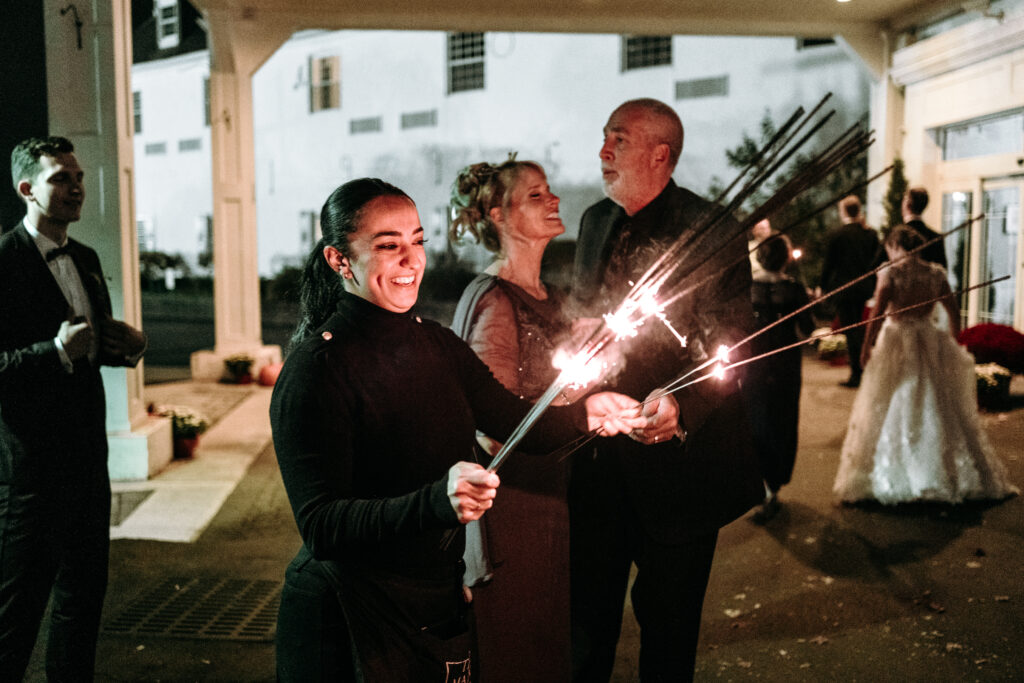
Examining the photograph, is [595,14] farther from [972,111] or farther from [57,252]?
[57,252]

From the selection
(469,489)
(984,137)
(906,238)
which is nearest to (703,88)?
(984,137)

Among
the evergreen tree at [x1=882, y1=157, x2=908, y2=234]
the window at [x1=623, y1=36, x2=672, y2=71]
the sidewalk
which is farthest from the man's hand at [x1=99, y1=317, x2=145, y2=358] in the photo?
the window at [x1=623, y1=36, x2=672, y2=71]

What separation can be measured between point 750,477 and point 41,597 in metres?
2.56

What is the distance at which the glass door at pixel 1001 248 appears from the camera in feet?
35.8

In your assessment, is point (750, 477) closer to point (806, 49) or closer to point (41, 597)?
point (41, 597)

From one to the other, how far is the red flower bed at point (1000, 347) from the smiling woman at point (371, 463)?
9.29 metres

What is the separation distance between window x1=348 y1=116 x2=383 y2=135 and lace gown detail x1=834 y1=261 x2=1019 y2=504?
1997 centimetres

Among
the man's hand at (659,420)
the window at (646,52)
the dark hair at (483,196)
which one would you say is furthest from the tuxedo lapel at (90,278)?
the window at (646,52)

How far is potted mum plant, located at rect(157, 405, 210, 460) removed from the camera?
26.1 feet

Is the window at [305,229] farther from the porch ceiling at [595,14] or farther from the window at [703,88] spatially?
the porch ceiling at [595,14]

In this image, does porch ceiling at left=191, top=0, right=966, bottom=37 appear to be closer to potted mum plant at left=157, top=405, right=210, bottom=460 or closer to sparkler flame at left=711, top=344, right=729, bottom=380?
potted mum plant at left=157, top=405, right=210, bottom=460

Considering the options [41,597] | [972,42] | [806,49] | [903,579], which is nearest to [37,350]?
[41,597]

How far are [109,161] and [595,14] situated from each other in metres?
7.52

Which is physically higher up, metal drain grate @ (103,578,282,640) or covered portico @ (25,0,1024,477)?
covered portico @ (25,0,1024,477)
